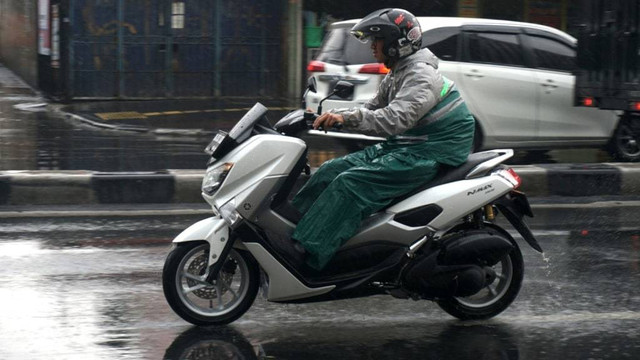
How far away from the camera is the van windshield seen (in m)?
11.6

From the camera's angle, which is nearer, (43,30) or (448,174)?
(448,174)

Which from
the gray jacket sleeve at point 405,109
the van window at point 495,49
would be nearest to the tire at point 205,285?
the gray jacket sleeve at point 405,109

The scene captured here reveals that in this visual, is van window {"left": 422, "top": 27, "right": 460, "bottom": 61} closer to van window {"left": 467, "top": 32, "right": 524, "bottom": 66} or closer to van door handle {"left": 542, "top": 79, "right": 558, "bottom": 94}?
van window {"left": 467, "top": 32, "right": 524, "bottom": 66}

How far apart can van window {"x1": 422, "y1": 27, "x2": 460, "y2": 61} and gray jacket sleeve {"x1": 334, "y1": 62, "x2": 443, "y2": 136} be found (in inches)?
249

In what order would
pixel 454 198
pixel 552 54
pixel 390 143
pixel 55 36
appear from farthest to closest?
pixel 55 36 < pixel 552 54 < pixel 390 143 < pixel 454 198

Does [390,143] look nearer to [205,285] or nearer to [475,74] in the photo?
[205,285]

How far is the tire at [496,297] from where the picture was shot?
5.77 metres

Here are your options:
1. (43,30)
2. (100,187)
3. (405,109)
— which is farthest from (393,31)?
(43,30)

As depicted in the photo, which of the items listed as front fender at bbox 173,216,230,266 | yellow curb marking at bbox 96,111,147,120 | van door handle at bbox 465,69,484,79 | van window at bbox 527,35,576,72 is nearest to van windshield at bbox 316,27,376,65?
van door handle at bbox 465,69,484,79

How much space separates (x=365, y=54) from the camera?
1163 centimetres

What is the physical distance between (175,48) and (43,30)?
2.68 metres

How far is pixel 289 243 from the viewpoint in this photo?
5512mm

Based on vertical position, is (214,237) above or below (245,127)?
below

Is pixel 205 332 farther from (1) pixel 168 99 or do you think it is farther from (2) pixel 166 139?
(1) pixel 168 99
